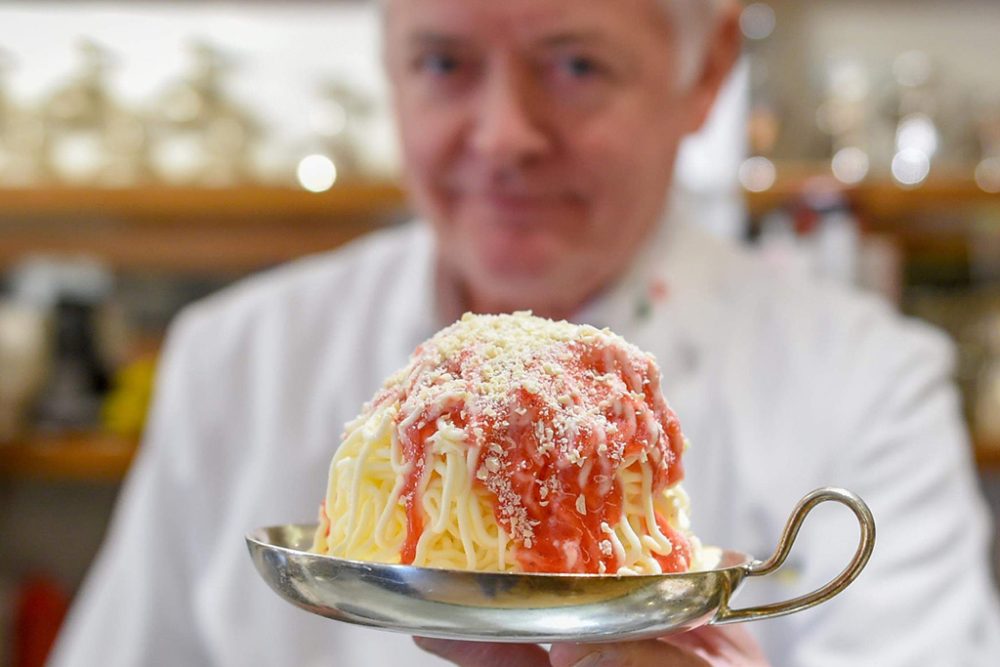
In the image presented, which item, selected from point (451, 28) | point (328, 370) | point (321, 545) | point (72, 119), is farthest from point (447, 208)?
point (72, 119)

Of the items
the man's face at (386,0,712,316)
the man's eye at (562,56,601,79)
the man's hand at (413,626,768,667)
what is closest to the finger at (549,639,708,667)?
the man's hand at (413,626,768,667)

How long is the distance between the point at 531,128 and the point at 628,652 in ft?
1.66

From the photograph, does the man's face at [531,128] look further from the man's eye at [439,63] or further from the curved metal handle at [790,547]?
the curved metal handle at [790,547]

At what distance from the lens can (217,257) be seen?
6.84 feet

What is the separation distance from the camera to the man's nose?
84 centimetres

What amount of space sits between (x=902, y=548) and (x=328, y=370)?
60cm

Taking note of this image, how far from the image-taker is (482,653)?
0.46m

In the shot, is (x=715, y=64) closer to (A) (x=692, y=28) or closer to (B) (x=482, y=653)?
(A) (x=692, y=28)

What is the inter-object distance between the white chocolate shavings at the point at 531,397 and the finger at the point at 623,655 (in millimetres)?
45

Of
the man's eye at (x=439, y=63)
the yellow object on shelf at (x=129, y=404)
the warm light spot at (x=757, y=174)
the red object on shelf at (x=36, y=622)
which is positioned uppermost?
the warm light spot at (x=757, y=174)

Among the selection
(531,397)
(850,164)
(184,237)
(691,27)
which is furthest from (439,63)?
(184,237)

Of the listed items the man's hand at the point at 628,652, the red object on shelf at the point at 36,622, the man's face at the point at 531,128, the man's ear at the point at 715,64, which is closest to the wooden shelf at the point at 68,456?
the red object on shelf at the point at 36,622

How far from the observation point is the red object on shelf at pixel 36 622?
188 cm

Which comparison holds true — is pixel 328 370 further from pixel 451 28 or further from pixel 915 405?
pixel 915 405
